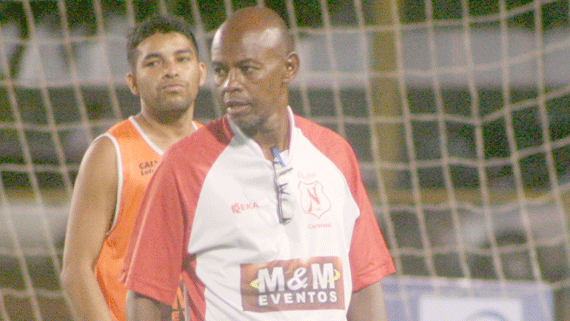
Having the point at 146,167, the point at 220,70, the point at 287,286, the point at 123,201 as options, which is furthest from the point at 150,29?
the point at 287,286

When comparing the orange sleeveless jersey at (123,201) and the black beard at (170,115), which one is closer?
the orange sleeveless jersey at (123,201)

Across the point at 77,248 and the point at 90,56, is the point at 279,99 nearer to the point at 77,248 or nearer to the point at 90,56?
the point at 77,248

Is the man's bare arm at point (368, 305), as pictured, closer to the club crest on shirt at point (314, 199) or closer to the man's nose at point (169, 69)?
the club crest on shirt at point (314, 199)

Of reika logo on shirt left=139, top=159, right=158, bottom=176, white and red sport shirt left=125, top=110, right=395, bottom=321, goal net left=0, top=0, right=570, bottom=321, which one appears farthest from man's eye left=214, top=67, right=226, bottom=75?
goal net left=0, top=0, right=570, bottom=321

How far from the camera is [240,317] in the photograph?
5.02ft

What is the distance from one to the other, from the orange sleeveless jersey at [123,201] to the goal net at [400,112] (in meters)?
3.74

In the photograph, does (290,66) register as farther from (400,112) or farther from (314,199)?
(400,112)

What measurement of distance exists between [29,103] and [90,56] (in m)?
0.77

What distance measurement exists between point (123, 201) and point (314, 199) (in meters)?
0.64

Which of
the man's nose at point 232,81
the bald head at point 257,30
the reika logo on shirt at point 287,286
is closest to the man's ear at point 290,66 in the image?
the bald head at point 257,30

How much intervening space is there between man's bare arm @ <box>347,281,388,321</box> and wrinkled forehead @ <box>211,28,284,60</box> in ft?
2.03

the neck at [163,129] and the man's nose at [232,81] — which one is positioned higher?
the man's nose at [232,81]

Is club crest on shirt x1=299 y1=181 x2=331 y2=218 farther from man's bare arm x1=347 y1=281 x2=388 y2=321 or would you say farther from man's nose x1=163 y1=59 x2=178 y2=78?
man's nose x1=163 y1=59 x2=178 y2=78

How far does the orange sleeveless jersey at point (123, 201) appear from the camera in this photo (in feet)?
6.63
